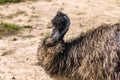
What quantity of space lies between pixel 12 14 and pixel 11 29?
1224 millimetres

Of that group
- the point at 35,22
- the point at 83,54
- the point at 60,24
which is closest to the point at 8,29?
the point at 35,22

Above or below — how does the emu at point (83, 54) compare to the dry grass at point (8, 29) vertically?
above

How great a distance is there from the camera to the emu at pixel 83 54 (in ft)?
13.9

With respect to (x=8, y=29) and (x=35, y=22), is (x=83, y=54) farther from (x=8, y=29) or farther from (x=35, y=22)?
(x=35, y=22)

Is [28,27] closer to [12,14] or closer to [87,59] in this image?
[12,14]

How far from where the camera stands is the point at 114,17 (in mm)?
8117

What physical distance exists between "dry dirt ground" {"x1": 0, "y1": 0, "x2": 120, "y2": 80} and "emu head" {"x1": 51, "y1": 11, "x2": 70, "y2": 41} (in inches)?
27.3

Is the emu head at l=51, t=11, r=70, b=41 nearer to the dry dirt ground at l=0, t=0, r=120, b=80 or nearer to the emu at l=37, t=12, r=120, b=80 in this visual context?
the emu at l=37, t=12, r=120, b=80

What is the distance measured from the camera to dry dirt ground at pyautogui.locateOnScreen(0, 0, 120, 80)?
561 cm

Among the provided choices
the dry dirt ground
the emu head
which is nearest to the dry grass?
the dry dirt ground

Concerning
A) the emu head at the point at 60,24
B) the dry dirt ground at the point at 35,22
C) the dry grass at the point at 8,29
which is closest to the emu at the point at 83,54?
the emu head at the point at 60,24

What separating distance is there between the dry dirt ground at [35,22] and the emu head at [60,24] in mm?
694

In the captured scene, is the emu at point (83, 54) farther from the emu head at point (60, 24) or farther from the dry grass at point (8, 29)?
the dry grass at point (8, 29)

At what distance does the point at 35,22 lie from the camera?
793 cm
